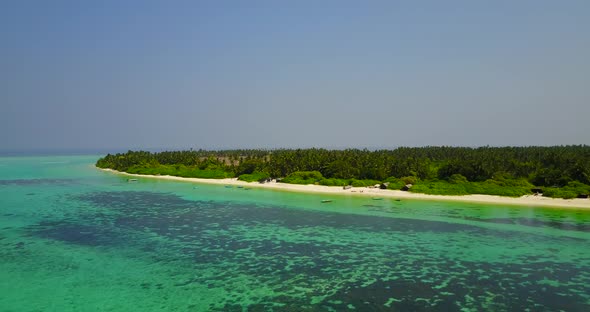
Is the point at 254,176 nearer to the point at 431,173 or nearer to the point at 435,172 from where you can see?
the point at 431,173

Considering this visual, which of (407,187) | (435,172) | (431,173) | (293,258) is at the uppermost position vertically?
(435,172)

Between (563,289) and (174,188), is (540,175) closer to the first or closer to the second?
(563,289)

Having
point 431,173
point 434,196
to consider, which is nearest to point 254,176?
point 431,173

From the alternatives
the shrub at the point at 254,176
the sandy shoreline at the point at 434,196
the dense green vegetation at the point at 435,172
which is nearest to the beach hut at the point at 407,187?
the dense green vegetation at the point at 435,172

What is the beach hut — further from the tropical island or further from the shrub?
the shrub

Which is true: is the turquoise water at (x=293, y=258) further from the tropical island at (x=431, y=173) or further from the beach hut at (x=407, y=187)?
the beach hut at (x=407, y=187)

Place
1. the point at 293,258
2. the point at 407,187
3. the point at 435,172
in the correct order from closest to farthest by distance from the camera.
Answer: the point at 293,258
the point at 407,187
the point at 435,172

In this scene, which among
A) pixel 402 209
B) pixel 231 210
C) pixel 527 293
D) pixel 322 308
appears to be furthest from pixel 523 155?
pixel 322 308

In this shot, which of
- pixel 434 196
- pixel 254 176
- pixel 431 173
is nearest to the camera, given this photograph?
pixel 434 196
